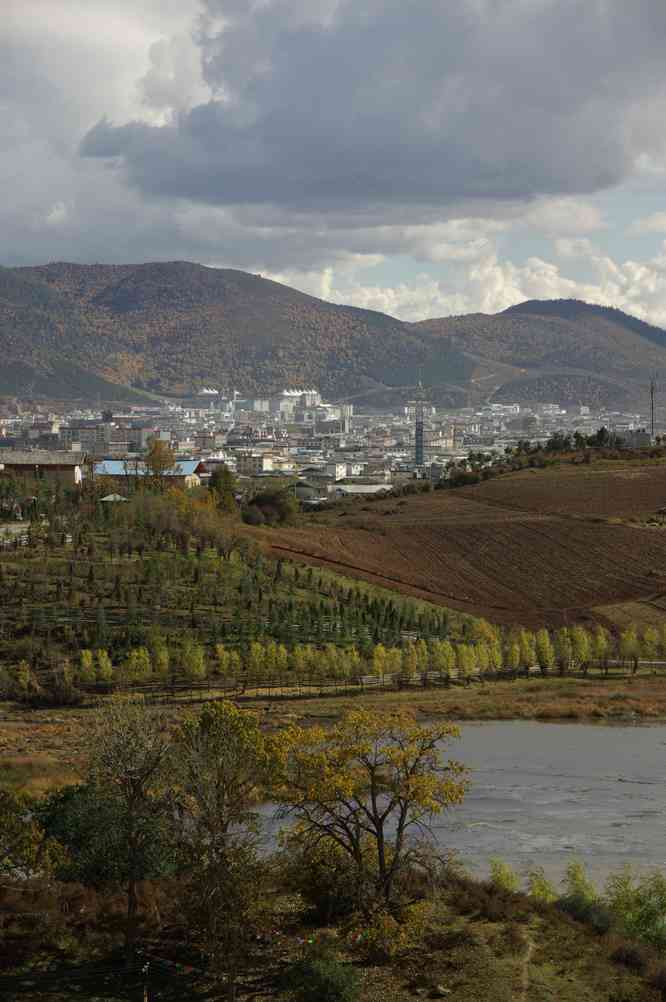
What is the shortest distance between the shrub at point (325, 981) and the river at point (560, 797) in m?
6.61

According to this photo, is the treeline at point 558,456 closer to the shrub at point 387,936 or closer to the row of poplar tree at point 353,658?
the row of poplar tree at point 353,658

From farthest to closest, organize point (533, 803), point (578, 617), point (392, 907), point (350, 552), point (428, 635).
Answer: point (350, 552) → point (578, 617) → point (428, 635) → point (533, 803) → point (392, 907)

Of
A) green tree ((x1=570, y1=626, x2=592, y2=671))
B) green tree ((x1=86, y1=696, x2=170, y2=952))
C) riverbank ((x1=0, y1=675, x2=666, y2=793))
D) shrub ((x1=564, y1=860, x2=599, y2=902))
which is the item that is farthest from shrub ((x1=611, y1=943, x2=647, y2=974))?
green tree ((x1=570, y1=626, x2=592, y2=671))

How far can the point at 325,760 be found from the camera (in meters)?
18.2

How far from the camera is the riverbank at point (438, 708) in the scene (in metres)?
30.7

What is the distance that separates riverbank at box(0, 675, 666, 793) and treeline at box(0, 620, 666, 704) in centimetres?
99

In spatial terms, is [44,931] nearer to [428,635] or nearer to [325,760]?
[325,760]

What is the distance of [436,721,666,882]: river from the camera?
23078 millimetres

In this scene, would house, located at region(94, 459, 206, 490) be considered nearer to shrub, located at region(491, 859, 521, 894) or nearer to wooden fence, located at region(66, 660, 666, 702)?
wooden fence, located at region(66, 660, 666, 702)

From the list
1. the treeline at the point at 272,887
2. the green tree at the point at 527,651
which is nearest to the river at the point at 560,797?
the treeline at the point at 272,887

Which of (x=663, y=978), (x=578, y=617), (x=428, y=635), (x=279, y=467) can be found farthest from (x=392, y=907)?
(x=279, y=467)

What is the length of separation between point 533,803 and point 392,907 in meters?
9.38

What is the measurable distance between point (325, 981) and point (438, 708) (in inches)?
853

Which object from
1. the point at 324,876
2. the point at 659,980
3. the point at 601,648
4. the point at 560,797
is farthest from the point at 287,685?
the point at 659,980
